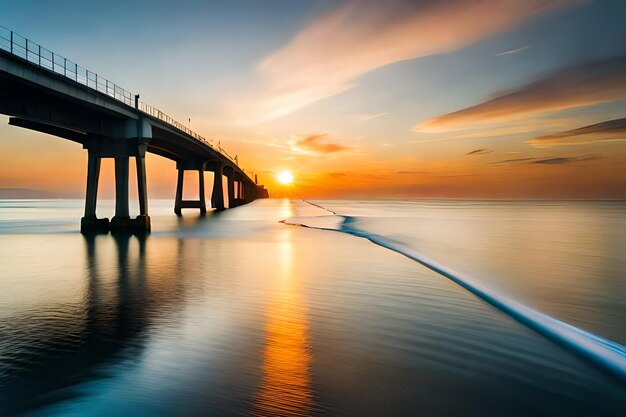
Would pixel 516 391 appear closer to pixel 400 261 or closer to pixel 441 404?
pixel 441 404

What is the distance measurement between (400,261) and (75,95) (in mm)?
24422

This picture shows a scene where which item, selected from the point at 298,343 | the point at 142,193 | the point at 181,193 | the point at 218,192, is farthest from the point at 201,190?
the point at 298,343

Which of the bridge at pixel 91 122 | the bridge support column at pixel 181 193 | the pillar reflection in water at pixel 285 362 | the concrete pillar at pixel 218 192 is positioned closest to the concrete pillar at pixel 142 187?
the bridge at pixel 91 122

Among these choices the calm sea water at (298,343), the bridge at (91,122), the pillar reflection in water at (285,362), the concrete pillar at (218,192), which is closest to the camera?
the pillar reflection in water at (285,362)

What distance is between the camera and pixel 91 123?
3116 centimetres

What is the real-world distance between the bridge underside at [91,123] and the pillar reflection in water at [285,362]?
21.0 m

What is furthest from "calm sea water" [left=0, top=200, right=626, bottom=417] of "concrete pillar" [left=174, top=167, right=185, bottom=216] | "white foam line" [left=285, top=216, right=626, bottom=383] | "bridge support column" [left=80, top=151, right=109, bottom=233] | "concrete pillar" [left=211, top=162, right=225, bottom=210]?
"concrete pillar" [left=211, top=162, right=225, bottom=210]

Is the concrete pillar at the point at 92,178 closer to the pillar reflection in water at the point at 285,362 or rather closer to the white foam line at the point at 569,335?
the pillar reflection in water at the point at 285,362

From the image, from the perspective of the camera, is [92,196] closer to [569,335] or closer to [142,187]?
[142,187]

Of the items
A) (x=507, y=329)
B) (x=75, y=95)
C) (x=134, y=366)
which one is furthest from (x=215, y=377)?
(x=75, y=95)

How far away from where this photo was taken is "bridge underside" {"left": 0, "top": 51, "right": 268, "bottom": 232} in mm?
22788

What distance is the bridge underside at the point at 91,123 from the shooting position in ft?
74.8

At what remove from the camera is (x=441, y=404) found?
483 centimetres

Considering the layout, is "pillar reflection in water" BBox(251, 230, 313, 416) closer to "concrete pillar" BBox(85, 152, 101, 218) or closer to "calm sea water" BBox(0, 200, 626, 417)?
"calm sea water" BBox(0, 200, 626, 417)
